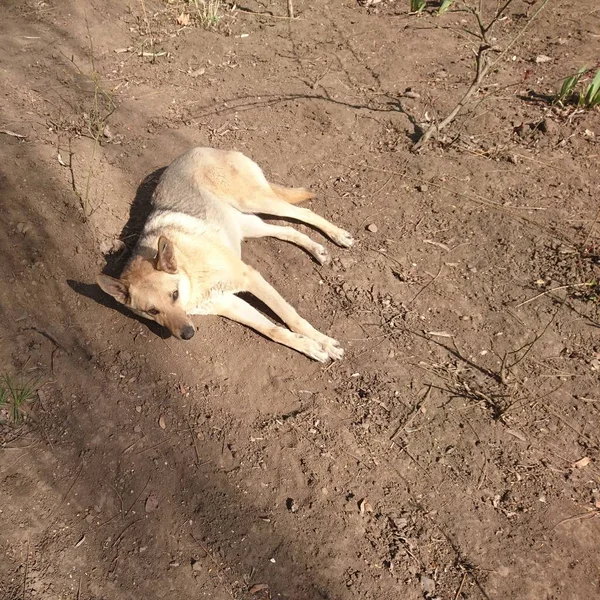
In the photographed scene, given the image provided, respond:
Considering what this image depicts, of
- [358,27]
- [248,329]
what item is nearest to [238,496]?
[248,329]

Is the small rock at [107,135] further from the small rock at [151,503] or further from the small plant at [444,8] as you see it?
the small plant at [444,8]

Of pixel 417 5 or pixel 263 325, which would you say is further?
pixel 417 5

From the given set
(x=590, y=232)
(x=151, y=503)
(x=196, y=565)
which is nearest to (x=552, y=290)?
(x=590, y=232)

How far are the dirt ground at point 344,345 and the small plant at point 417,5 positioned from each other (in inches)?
19.0

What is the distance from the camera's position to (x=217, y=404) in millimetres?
3762

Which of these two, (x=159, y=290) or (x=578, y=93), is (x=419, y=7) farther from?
(x=159, y=290)

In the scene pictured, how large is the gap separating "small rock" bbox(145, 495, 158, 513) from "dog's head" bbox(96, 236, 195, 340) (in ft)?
3.76

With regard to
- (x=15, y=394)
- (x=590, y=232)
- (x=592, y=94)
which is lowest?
(x=15, y=394)

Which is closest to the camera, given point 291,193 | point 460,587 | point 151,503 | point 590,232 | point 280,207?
point 460,587

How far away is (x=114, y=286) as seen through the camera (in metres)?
3.81

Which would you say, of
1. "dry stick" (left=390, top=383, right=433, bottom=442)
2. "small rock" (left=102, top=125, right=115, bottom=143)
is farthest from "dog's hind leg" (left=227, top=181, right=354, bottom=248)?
"small rock" (left=102, top=125, right=115, bottom=143)

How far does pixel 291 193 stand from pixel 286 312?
4.66 ft

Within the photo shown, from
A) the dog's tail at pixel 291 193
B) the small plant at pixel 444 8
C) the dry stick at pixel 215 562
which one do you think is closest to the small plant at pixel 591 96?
the small plant at pixel 444 8

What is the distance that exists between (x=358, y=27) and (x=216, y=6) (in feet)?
6.89
